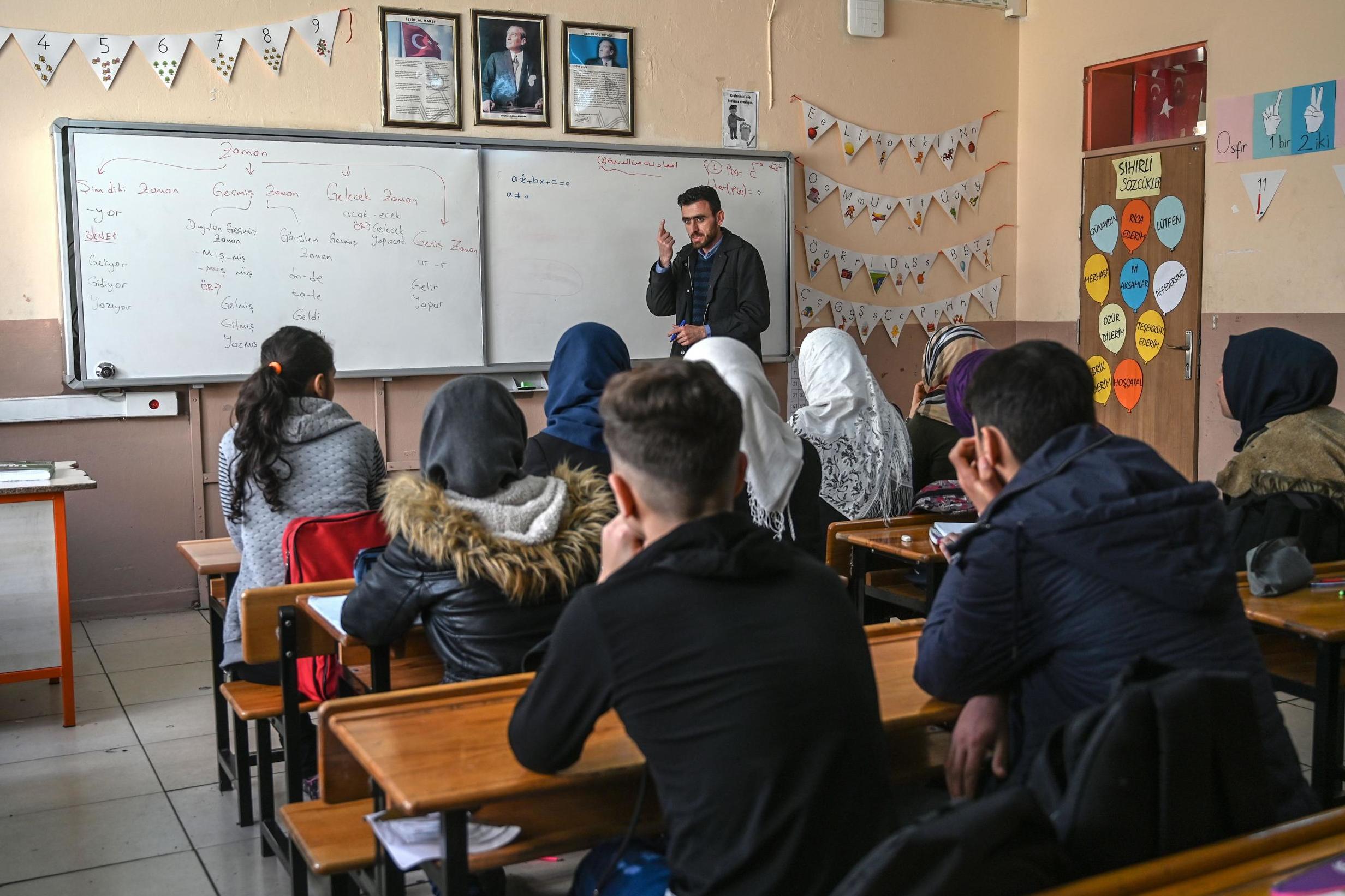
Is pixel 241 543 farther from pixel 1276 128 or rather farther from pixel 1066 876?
pixel 1276 128

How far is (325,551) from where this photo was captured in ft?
8.37

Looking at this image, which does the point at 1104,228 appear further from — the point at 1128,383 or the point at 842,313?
the point at 842,313

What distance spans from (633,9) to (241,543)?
3.70m

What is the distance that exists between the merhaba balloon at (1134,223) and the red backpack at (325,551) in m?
4.67

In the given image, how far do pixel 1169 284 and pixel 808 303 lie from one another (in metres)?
1.77

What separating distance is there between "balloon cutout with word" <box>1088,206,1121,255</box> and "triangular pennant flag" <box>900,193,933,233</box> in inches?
33.4

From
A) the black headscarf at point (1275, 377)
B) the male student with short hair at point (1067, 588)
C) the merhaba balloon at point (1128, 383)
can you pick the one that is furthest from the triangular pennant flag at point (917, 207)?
the male student with short hair at point (1067, 588)

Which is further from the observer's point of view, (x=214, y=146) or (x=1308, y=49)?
(x=1308, y=49)

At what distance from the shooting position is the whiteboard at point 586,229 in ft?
17.7

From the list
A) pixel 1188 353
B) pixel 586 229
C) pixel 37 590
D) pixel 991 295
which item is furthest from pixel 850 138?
pixel 37 590

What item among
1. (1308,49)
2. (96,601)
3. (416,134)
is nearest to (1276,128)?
(1308,49)

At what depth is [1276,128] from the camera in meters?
5.30

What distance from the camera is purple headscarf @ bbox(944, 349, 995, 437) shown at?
333 cm

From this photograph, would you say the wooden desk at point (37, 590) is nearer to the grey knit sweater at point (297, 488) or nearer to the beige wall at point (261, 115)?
the grey knit sweater at point (297, 488)
